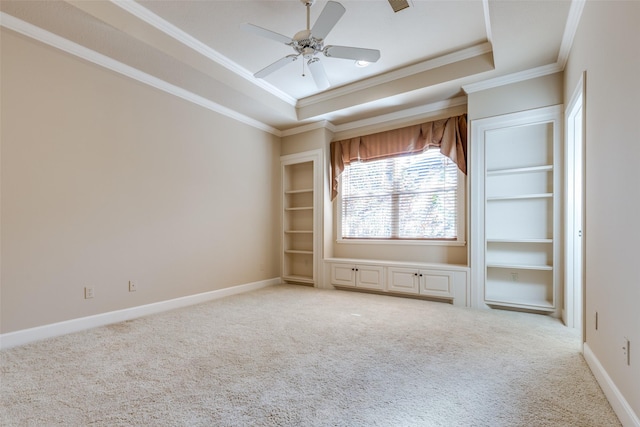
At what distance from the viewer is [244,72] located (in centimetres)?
390

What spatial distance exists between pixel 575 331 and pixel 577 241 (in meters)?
0.86

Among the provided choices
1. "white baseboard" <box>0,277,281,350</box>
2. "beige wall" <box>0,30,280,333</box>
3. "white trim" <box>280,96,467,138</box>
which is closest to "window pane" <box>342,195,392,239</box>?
"white trim" <box>280,96,467,138</box>

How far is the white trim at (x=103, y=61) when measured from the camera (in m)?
2.55

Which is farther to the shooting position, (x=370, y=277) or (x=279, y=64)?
(x=370, y=277)

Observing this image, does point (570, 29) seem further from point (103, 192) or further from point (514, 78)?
point (103, 192)

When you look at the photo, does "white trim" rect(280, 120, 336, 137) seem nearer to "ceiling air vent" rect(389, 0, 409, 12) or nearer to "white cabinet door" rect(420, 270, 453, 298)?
"ceiling air vent" rect(389, 0, 409, 12)

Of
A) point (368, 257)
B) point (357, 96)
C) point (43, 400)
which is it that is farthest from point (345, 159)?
point (43, 400)

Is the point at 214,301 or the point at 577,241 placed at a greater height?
the point at 577,241

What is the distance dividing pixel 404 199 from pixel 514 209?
4.73ft

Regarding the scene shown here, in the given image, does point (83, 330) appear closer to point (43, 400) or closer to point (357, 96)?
point (43, 400)

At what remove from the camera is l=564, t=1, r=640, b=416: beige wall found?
1.42 meters

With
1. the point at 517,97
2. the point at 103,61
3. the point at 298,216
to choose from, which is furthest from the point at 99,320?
the point at 517,97

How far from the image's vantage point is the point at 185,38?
10.4ft

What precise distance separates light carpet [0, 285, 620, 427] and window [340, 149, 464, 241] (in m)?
1.51
